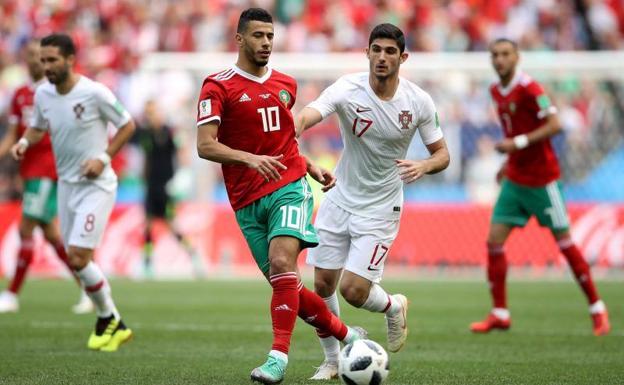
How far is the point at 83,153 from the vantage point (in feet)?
34.1

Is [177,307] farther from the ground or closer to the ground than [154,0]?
closer to the ground

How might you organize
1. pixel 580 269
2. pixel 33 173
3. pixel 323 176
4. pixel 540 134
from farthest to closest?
pixel 33 173 < pixel 580 269 < pixel 540 134 < pixel 323 176

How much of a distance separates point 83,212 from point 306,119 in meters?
2.88

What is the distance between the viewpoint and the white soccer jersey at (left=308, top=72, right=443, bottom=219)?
8.62m

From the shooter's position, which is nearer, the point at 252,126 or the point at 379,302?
the point at 252,126

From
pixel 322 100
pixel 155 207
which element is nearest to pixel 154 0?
pixel 155 207

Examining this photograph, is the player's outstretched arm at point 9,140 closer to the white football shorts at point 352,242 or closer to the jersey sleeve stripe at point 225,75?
the white football shorts at point 352,242

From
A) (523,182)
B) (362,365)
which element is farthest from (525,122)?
(362,365)

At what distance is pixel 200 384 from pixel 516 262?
13135 mm

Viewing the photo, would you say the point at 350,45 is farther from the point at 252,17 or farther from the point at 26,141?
the point at 252,17

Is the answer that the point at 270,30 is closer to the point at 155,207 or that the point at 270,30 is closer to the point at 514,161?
the point at 514,161

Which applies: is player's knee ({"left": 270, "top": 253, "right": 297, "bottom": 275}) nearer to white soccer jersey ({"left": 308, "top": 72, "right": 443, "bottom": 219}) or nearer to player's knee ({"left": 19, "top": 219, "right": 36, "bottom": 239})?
white soccer jersey ({"left": 308, "top": 72, "right": 443, "bottom": 219})

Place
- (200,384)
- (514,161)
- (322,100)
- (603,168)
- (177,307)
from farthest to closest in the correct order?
(603,168) → (177,307) → (514,161) → (322,100) → (200,384)

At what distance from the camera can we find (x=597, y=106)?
21578 mm
